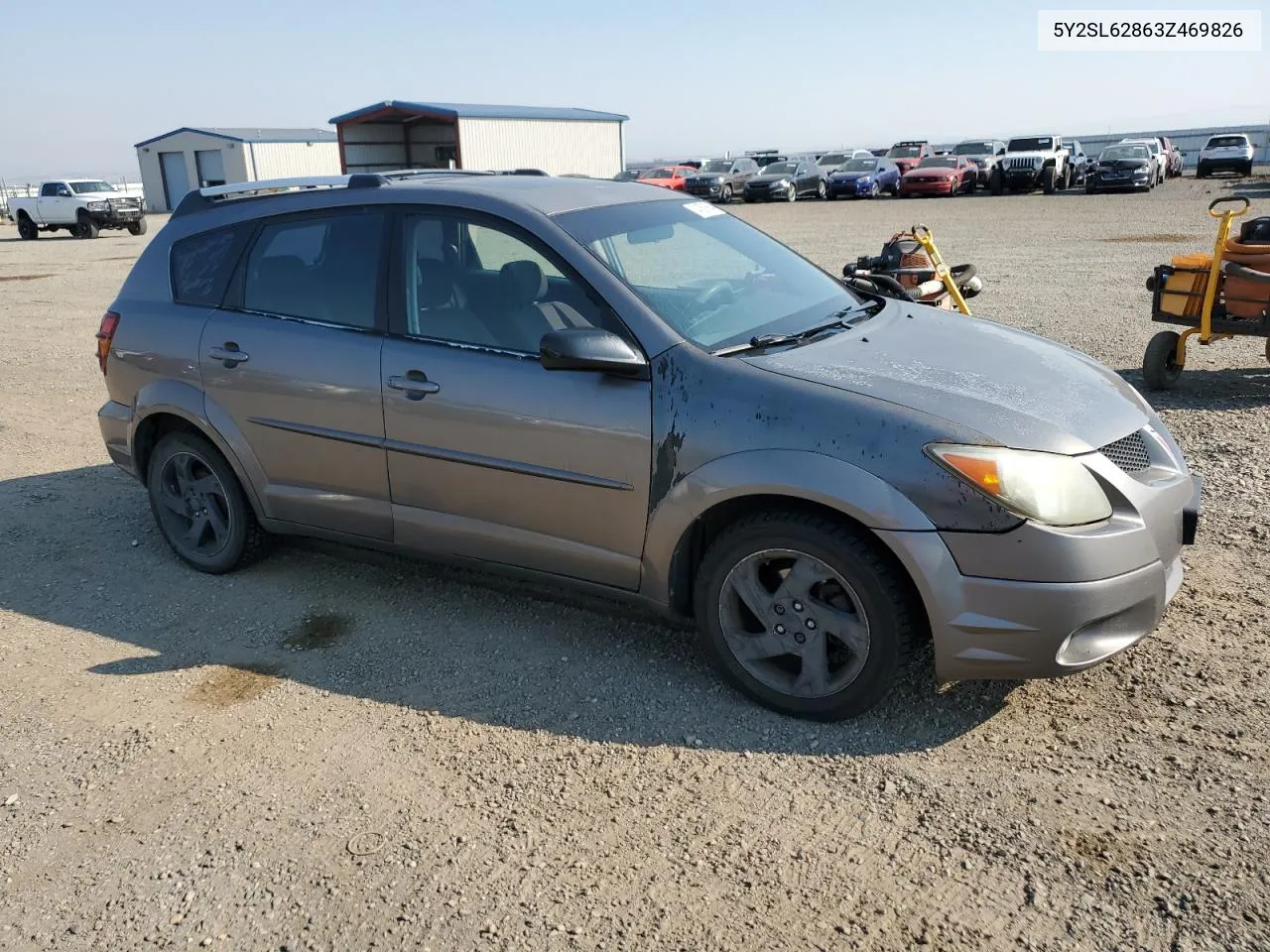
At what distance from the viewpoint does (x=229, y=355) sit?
4.64 m

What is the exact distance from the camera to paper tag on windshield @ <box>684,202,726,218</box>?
4730mm

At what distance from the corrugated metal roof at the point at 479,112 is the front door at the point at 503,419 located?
118 feet

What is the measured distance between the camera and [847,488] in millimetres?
3273

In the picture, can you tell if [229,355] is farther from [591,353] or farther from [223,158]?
[223,158]

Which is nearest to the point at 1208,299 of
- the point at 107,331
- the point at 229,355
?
the point at 229,355

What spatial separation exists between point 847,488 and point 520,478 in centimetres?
126

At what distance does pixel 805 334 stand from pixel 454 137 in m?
37.0

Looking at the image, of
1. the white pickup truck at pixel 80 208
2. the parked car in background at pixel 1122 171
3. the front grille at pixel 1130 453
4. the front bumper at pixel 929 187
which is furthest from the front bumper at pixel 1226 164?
the front grille at pixel 1130 453

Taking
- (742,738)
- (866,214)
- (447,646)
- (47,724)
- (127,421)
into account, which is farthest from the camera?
(866,214)

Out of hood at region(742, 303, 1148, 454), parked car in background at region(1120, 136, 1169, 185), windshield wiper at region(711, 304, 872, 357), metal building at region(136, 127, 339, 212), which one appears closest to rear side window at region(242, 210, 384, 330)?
windshield wiper at region(711, 304, 872, 357)

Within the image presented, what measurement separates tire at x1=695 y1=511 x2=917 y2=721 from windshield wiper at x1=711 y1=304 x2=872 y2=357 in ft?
2.06

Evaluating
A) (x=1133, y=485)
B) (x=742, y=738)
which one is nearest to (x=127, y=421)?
(x=742, y=738)

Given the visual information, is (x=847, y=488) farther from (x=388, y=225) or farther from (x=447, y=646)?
(x=388, y=225)

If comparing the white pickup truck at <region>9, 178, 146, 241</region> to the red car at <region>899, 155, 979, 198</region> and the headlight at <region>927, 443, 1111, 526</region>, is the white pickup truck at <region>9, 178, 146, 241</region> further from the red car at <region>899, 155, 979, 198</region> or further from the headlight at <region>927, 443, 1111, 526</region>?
the headlight at <region>927, 443, 1111, 526</region>
